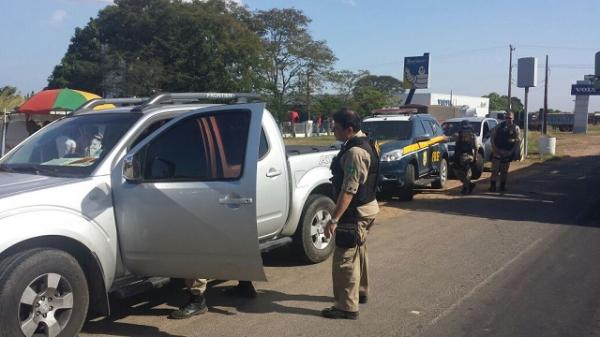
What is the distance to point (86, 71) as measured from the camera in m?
50.7

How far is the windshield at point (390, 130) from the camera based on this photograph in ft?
43.4

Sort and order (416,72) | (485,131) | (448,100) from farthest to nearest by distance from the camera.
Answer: (448,100) → (416,72) → (485,131)

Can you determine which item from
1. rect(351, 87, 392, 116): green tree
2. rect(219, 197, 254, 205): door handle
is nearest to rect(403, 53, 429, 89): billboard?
rect(219, 197, 254, 205): door handle

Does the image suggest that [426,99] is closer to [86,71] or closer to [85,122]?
[86,71]

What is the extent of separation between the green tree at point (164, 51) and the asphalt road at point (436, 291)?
35.8m

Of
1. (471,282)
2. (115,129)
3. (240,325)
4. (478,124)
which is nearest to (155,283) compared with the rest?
(240,325)

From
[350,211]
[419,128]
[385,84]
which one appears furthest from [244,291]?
[385,84]

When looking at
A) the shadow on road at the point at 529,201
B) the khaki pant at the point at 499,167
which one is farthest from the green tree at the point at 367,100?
the khaki pant at the point at 499,167

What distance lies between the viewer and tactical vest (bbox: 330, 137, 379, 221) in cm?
502

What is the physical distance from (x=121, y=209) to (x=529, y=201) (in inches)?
391

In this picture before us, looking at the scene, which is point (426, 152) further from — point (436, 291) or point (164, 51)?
point (164, 51)

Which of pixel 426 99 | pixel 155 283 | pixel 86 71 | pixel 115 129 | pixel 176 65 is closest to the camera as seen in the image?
pixel 155 283

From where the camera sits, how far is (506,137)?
45.0 ft

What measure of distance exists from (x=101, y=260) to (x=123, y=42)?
49756 millimetres
